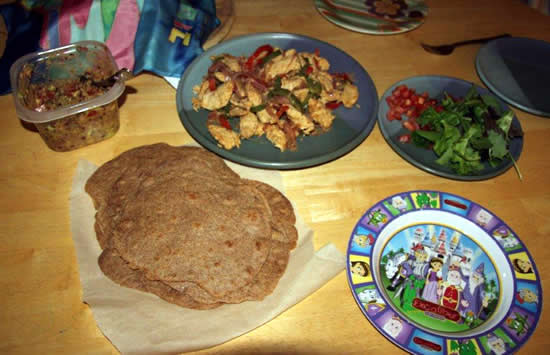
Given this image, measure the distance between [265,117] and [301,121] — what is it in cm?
25

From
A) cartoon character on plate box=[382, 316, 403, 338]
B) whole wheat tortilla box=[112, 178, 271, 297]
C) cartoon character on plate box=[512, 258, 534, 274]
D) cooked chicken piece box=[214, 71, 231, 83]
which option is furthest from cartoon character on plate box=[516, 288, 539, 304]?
cooked chicken piece box=[214, 71, 231, 83]

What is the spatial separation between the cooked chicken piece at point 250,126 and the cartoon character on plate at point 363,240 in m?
0.99

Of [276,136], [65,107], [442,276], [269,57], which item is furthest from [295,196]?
[65,107]

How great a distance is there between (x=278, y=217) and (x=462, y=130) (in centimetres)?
156

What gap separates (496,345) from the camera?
1.85 metres

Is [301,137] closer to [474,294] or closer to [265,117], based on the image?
[265,117]

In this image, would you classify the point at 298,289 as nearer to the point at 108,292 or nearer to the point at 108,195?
the point at 108,292

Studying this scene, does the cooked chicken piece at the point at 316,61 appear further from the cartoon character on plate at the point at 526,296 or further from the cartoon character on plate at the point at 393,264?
the cartoon character on plate at the point at 526,296

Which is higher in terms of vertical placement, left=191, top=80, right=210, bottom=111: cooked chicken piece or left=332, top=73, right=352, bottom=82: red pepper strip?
left=332, top=73, right=352, bottom=82: red pepper strip

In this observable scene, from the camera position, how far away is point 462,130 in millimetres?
2820

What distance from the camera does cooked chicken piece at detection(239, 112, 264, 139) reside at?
2627 millimetres

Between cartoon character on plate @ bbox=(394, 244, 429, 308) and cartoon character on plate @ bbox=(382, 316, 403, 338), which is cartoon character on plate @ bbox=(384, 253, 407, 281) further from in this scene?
cartoon character on plate @ bbox=(382, 316, 403, 338)

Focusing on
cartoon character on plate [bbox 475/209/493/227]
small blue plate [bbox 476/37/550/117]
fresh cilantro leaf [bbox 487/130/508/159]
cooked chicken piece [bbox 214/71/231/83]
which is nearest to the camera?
cartoon character on plate [bbox 475/209/493/227]

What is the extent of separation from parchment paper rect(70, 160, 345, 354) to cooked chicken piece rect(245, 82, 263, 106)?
3.52 ft
